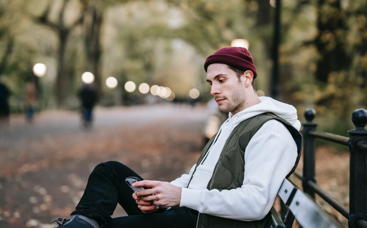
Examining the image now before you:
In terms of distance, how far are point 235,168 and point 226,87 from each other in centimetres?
51

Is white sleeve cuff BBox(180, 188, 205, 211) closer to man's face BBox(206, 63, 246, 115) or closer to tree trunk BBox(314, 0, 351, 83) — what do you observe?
man's face BBox(206, 63, 246, 115)

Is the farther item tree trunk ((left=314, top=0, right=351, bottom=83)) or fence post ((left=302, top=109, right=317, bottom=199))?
tree trunk ((left=314, top=0, right=351, bottom=83))

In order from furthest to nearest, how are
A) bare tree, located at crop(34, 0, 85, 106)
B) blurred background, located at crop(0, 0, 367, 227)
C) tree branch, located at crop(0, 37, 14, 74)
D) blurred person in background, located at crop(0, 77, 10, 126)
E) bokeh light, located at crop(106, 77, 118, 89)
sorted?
1. bokeh light, located at crop(106, 77, 118, 89)
2. bare tree, located at crop(34, 0, 85, 106)
3. tree branch, located at crop(0, 37, 14, 74)
4. blurred person in background, located at crop(0, 77, 10, 126)
5. blurred background, located at crop(0, 0, 367, 227)

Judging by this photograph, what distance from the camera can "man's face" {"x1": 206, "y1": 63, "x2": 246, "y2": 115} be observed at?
7.54 ft

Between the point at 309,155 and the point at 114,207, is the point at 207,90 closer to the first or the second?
the point at 309,155

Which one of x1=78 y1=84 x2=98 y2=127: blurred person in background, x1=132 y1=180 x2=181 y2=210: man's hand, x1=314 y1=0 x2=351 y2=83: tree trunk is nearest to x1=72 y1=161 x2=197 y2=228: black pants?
x1=132 y1=180 x2=181 y2=210: man's hand

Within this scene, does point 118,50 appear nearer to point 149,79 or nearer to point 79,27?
point 79,27

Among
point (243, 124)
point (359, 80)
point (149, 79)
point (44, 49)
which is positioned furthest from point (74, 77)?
point (243, 124)

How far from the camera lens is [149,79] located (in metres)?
56.8

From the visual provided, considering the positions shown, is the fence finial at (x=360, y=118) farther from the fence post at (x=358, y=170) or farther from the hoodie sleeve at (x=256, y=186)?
the hoodie sleeve at (x=256, y=186)

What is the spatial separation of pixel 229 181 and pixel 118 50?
136 feet

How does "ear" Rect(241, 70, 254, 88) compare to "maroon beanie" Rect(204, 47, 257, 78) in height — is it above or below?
below

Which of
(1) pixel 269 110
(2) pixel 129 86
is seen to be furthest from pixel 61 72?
(1) pixel 269 110

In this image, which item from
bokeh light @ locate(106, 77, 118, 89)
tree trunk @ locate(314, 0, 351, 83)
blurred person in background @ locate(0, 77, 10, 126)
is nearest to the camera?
tree trunk @ locate(314, 0, 351, 83)
